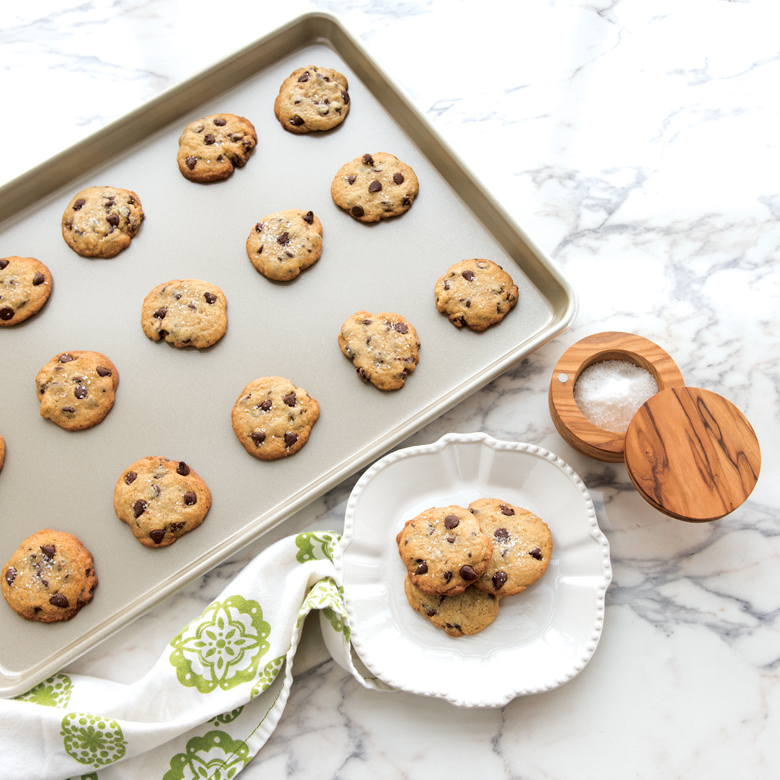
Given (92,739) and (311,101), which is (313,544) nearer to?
(92,739)

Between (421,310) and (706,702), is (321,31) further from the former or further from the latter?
(706,702)

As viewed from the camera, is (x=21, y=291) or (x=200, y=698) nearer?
(x=200, y=698)

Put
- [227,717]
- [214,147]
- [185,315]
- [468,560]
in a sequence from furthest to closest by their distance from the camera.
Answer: [214,147] < [185,315] < [227,717] < [468,560]

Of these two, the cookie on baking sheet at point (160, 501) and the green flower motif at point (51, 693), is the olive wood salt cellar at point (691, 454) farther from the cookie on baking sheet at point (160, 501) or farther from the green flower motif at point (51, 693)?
the green flower motif at point (51, 693)

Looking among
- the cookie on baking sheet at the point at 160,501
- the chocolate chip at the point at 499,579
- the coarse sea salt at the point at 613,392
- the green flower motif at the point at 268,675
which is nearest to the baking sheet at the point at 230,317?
the cookie on baking sheet at the point at 160,501

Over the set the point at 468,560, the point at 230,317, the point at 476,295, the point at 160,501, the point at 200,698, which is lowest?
the point at 468,560

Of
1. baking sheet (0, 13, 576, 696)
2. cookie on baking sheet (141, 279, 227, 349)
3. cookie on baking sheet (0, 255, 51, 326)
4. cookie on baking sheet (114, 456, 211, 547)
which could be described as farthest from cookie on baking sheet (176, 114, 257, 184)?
cookie on baking sheet (114, 456, 211, 547)

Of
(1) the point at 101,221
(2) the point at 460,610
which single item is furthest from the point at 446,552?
(1) the point at 101,221

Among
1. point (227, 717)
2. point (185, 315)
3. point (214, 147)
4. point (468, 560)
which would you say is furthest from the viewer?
point (214, 147)
